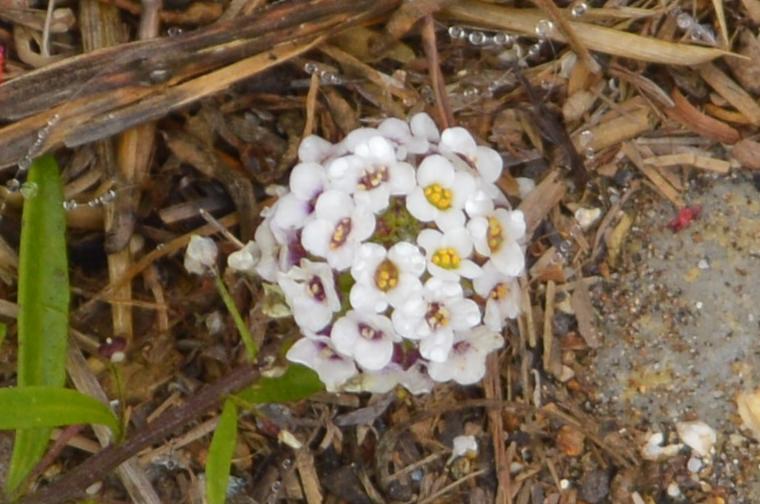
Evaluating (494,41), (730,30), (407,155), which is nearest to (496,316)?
(407,155)

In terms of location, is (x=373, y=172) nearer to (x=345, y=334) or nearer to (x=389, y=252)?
(x=389, y=252)

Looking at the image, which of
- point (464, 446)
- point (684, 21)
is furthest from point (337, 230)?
point (684, 21)

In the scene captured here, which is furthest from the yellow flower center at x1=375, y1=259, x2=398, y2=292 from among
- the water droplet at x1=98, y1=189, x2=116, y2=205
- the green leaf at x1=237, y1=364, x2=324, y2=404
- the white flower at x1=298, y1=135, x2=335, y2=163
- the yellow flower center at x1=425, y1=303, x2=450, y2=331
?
the water droplet at x1=98, y1=189, x2=116, y2=205

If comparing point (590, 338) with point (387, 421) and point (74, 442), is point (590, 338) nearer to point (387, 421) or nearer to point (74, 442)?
point (387, 421)

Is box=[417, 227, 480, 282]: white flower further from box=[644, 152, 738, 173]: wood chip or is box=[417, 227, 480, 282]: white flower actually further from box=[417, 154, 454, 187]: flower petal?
box=[644, 152, 738, 173]: wood chip

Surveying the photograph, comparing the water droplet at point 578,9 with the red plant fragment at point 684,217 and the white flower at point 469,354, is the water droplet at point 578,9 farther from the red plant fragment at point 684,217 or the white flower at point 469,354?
the white flower at point 469,354

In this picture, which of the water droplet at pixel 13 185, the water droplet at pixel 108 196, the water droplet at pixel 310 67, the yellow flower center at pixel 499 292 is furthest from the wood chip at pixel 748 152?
the water droplet at pixel 13 185
